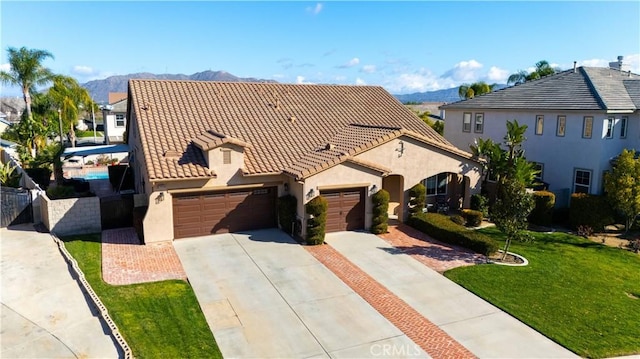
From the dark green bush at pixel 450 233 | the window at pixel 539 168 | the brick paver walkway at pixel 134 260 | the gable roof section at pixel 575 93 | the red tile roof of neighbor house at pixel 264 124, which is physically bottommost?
the brick paver walkway at pixel 134 260

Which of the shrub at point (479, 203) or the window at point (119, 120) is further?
the window at point (119, 120)

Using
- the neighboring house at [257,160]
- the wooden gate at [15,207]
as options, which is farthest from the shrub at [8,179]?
the neighboring house at [257,160]

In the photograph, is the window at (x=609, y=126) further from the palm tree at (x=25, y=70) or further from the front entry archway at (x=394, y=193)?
the palm tree at (x=25, y=70)

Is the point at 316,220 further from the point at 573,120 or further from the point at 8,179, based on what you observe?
the point at 8,179

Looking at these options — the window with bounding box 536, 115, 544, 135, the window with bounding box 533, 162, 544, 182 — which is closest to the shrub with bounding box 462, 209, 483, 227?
the window with bounding box 533, 162, 544, 182

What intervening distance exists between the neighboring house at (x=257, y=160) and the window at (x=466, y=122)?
6413 millimetres

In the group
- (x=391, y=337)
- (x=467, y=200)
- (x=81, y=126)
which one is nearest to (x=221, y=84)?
(x=467, y=200)

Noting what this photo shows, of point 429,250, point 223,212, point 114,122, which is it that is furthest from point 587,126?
point 114,122

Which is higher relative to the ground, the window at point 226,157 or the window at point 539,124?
the window at point 539,124

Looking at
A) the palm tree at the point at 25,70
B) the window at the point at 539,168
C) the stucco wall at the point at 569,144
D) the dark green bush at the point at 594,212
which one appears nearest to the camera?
the dark green bush at the point at 594,212

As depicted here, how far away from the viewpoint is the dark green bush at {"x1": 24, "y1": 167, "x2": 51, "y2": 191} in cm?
2981

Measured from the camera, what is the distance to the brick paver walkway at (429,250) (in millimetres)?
18766

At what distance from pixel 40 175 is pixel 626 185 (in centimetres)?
3364

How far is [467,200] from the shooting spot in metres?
25.8
